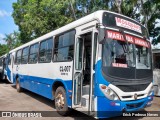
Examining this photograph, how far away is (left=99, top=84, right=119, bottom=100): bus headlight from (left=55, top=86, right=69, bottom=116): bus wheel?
6.57 ft

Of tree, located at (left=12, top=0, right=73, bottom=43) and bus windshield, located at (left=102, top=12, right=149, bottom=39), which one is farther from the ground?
tree, located at (left=12, top=0, right=73, bottom=43)

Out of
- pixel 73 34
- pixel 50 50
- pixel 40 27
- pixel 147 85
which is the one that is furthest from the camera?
pixel 40 27

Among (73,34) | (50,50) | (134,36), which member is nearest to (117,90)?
(134,36)

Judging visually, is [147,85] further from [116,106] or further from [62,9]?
[62,9]

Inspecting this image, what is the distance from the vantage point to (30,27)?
22938 mm

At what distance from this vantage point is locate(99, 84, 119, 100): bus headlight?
19.3ft

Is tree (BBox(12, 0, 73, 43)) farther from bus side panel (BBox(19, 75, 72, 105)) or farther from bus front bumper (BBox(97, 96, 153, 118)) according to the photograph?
bus front bumper (BBox(97, 96, 153, 118))

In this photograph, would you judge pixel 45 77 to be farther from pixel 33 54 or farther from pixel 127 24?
pixel 127 24

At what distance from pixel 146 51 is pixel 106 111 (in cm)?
243

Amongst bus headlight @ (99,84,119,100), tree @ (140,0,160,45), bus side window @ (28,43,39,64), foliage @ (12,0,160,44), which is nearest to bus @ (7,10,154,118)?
bus headlight @ (99,84,119,100)

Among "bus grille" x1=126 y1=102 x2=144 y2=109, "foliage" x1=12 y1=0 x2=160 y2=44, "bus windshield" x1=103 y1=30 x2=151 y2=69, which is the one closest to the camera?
"bus windshield" x1=103 y1=30 x2=151 y2=69

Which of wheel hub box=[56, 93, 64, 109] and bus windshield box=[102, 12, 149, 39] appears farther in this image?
wheel hub box=[56, 93, 64, 109]

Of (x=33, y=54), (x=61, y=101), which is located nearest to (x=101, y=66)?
(x=61, y=101)

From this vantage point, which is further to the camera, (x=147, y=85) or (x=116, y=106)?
(x=147, y=85)
